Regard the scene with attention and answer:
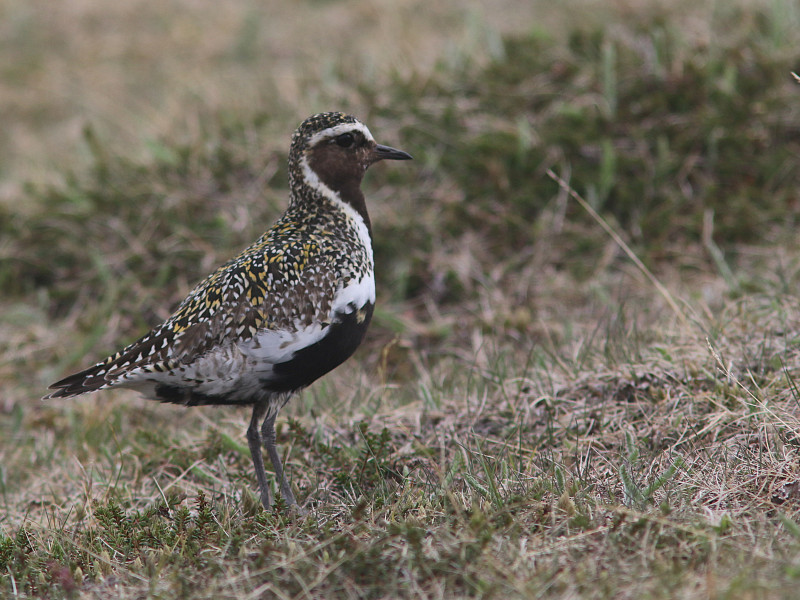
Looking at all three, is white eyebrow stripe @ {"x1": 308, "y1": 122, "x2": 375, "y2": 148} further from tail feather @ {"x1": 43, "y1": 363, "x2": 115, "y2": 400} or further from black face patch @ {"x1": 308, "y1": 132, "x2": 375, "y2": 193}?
tail feather @ {"x1": 43, "y1": 363, "x2": 115, "y2": 400}

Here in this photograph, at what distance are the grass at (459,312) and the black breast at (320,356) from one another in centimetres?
53

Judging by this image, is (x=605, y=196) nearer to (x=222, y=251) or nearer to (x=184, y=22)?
(x=222, y=251)

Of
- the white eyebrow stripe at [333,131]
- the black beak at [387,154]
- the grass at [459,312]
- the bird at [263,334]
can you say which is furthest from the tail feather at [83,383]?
the black beak at [387,154]

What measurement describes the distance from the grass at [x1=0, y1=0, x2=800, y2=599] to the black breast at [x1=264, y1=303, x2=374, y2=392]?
0.53m

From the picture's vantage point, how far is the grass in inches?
133

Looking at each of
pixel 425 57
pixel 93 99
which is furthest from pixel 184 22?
pixel 425 57

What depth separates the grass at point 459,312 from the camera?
338cm

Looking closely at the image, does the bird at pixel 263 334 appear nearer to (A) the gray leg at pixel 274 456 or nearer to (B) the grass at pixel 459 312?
(A) the gray leg at pixel 274 456

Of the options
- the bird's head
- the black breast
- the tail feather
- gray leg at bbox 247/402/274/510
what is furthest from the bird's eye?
the tail feather

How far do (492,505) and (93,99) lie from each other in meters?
8.77

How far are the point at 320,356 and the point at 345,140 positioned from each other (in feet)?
3.84

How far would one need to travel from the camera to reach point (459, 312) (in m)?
6.77

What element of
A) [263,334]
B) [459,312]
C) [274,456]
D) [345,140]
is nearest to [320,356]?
[263,334]

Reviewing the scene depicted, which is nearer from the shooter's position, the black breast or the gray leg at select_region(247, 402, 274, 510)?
the black breast
